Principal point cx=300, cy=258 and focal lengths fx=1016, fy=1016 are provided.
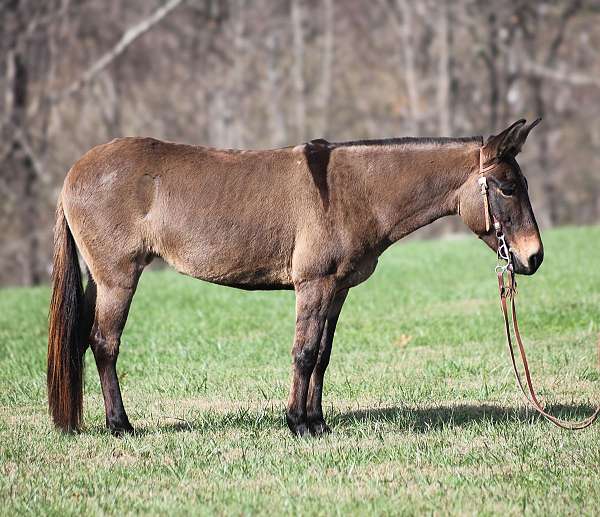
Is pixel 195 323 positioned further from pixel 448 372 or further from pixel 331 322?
pixel 331 322

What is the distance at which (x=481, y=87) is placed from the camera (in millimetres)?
37094

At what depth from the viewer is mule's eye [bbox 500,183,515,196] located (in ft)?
21.6

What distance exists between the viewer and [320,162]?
6.89m

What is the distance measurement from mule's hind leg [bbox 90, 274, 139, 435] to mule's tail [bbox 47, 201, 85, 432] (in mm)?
158

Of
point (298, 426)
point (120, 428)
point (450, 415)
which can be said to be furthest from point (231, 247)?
point (450, 415)

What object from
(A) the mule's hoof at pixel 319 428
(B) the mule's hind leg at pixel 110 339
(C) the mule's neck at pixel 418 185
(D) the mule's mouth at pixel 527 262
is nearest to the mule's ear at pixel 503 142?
(C) the mule's neck at pixel 418 185

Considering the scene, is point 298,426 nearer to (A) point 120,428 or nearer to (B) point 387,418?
(B) point 387,418

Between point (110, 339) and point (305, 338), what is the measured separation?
4.38ft

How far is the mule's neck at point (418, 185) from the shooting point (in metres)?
6.82

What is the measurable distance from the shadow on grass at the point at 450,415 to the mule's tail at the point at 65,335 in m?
1.84

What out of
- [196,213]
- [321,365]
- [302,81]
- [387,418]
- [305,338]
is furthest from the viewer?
[302,81]

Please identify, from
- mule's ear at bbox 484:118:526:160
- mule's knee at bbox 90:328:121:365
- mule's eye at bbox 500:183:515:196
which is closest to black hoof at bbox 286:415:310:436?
mule's knee at bbox 90:328:121:365

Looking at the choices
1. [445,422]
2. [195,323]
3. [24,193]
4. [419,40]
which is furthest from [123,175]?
[419,40]

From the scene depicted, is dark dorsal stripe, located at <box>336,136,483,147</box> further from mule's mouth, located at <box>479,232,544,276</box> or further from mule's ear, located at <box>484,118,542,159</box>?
mule's mouth, located at <box>479,232,544,276</box>
